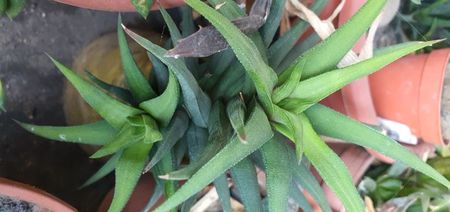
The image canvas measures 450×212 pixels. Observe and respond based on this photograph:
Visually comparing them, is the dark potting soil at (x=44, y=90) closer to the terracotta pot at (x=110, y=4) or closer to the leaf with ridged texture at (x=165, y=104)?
the terracotta pot at (x=110, y=4)

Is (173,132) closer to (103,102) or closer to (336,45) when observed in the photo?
(103,102)

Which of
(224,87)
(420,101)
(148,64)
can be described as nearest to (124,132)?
(224,87)

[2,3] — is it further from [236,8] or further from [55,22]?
[236,8]

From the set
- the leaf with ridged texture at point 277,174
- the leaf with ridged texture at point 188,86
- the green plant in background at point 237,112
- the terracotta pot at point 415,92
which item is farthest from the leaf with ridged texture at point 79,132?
the terracotta pot at point 415,92

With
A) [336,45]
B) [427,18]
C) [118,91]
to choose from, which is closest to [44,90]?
[118,91]

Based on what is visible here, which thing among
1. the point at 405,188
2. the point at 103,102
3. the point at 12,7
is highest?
the point at 12,7

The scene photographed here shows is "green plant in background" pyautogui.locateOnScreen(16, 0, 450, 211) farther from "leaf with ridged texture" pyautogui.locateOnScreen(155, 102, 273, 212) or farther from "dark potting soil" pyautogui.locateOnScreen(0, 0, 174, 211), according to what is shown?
"dark potting soil" pyautogui.locateOnScreen(0, 0, 174, 211)

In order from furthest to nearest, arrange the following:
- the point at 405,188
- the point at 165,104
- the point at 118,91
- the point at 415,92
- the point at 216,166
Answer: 1. the point at 405,188
2. the point at 415,92
3. the point at 118,91
4. the point at 165,104
5. the point at 216,166
